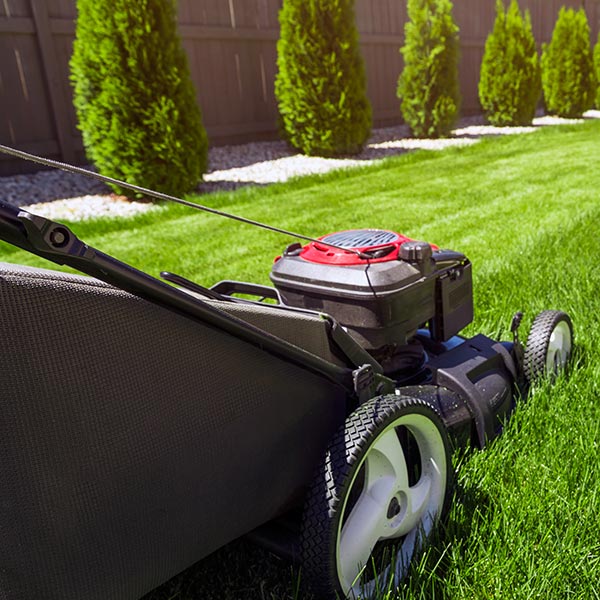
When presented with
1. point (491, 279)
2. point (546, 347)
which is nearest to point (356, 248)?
point (546, 347)

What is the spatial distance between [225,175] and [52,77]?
2.28 m

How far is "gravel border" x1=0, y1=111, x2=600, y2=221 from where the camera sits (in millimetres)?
6289

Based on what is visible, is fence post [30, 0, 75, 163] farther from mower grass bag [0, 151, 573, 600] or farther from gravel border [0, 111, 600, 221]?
mower grass bag [0, 151, 573, 600]

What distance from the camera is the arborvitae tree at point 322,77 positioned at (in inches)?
327

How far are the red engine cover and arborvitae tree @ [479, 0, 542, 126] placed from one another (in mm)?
11250

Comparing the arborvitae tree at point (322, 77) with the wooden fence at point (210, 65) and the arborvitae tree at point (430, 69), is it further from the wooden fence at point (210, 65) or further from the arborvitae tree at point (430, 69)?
the arborvitae tree at point (430, 69)

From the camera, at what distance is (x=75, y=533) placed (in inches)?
39.5

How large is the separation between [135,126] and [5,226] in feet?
19.1

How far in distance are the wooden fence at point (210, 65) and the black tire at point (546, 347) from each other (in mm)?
6825

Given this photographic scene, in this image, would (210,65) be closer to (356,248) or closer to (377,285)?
(356,248)

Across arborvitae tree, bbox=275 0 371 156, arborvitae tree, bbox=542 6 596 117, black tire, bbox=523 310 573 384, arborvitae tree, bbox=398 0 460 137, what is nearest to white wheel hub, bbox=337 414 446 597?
black tire, bbox=523 310 573 384

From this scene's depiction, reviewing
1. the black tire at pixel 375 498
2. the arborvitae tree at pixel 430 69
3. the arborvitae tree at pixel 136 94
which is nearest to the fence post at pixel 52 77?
the arborvitae tree at pixel 136 94

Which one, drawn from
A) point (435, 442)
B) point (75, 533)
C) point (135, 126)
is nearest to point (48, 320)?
point (75, 533)

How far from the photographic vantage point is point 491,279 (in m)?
3.23
